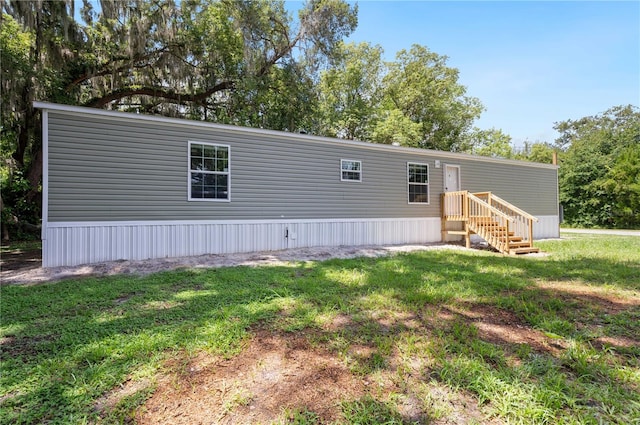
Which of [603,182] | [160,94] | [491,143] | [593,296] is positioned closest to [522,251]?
[593,296]

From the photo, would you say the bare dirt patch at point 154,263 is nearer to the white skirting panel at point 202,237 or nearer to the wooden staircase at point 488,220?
the white skirting panel at point 202,237

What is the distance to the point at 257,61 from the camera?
41.9ft

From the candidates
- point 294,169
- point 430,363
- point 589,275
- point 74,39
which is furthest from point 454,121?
point 430,363

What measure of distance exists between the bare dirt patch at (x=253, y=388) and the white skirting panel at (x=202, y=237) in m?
4.97

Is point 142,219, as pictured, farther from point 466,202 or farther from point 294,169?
point 466,202

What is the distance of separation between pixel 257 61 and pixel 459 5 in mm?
7625

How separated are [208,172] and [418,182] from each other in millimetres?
6328

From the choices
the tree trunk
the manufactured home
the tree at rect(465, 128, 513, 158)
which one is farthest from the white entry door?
the tree at rect(465, 128, 513, 158)

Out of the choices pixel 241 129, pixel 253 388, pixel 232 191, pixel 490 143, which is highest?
pixel 490 143

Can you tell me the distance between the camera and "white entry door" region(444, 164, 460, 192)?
33.5 feet

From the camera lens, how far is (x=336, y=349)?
2.39m

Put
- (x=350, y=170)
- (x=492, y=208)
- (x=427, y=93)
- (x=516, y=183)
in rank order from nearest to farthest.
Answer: (x=492, y=208), (x=350, y=170), (x=516, y=183), (x=427, y=93)

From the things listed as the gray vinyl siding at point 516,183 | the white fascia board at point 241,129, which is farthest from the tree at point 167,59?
the gray vinyl siding at point 516,183

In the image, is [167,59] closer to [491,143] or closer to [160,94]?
[160,94]
